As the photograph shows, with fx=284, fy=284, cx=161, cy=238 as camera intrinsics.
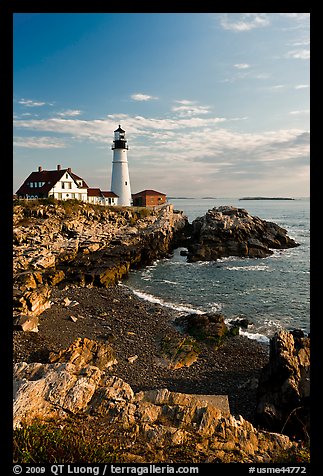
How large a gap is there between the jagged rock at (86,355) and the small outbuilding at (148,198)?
159ft

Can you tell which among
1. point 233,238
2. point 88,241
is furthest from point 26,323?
point 233,238

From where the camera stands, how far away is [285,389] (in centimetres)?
802

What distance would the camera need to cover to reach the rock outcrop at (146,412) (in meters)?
4.69

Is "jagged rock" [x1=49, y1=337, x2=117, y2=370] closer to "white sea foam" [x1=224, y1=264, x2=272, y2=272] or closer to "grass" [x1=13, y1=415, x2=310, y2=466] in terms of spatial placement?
"grass" [x1=13, y1=415, x2=310, y2=466]

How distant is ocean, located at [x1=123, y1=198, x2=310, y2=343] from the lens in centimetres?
1762

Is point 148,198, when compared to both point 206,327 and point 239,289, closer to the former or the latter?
point 239,289

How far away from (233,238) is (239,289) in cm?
1637

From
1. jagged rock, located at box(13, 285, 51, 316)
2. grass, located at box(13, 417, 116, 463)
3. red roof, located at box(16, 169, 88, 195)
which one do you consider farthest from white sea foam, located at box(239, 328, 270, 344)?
red roof, located at box(16, 169, 88, 195)

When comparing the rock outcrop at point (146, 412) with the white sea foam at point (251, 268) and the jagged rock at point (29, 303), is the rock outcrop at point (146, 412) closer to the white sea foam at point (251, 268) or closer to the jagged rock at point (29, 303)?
the jagged rock at point (29, 303)

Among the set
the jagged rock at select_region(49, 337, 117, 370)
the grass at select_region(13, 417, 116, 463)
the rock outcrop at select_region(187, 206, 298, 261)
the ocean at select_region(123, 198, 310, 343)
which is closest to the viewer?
the grass at select_region(13, 417, 116, 463)

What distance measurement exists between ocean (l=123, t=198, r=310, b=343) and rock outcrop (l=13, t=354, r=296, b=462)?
397 inches
